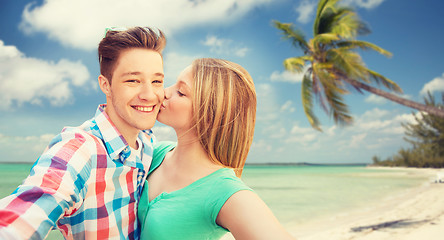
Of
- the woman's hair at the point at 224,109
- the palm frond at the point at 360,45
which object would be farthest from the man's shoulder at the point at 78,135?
the palm frond at the point at 360,45

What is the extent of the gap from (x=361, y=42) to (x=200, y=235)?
43.3 ft

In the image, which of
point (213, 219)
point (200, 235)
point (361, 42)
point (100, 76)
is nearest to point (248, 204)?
point (213, 219)

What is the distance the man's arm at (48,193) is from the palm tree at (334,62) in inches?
503

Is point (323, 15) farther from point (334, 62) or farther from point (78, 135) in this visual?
point (78, 135)

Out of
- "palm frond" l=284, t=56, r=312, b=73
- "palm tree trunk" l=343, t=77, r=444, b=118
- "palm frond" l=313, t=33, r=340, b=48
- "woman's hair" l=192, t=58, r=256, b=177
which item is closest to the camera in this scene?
"woman's hair" l=192, t=58, r=256, b=177

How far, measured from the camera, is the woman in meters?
1.75

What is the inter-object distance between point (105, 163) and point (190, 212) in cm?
49

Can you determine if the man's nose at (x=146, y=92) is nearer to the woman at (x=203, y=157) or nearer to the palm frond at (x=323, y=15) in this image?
the woman at (x=203, y=157)

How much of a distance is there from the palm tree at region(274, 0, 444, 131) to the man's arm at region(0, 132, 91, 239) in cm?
1277

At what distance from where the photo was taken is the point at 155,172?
2.18 metres

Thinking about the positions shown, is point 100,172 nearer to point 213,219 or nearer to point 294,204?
point 213,219

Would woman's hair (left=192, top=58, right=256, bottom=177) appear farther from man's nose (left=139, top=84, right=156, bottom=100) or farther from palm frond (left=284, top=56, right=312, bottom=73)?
palm frond (left=284, top=56, right=312, bottom=73)

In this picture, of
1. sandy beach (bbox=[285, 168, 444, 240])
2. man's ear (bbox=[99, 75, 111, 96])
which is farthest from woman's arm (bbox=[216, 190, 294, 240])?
sandy beach (bbox=[285, 168, 444, 240])

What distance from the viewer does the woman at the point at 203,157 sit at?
175 centimetres
